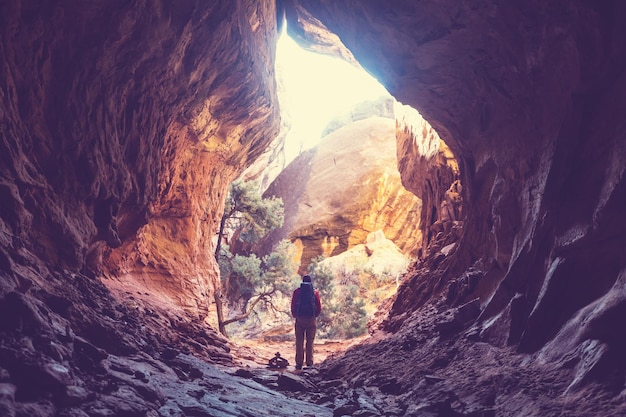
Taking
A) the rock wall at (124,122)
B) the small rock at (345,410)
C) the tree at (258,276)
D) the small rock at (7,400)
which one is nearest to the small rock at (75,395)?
the small rock at (7,400)

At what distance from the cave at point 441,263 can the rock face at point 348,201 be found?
1040 inches

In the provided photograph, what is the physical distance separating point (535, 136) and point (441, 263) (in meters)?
5.63

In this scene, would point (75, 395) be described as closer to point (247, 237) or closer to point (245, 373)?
point (245, 373)

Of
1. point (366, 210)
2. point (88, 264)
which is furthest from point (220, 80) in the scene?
point (366, 210)

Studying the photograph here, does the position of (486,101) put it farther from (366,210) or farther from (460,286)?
(366,210)

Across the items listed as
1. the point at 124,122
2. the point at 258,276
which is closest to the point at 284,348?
the point at 258,276

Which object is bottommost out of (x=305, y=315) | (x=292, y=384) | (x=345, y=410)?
(x=345, y=410)

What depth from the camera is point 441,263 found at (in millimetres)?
12000

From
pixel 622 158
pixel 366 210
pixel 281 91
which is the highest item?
pixel 281 91

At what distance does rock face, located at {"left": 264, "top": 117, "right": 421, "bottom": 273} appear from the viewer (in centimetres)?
3834

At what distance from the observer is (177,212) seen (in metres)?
14.0

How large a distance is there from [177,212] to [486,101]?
9.70m

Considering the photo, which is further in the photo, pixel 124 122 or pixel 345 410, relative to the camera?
pixel 124 122

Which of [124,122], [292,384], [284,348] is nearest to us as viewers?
[292,384]
